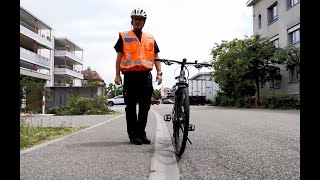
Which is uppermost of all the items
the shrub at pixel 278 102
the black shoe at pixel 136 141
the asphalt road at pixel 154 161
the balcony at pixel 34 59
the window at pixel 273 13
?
the window at pixel 273 13

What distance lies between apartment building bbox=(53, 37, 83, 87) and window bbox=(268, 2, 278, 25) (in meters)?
40.6

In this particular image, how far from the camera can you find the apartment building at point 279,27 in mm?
27984

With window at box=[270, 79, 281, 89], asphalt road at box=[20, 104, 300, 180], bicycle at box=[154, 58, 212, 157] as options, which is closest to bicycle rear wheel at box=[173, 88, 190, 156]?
bicycle at box=[154, 58, 212, 157]

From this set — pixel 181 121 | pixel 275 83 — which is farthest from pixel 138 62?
pixel 275 83

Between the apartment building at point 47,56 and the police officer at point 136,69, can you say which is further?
the apartment building at point 47,56

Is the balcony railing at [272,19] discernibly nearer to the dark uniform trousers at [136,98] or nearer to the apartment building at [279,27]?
the apartment building at [279,27]

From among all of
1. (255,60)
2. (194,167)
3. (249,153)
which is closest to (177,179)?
(194,167)

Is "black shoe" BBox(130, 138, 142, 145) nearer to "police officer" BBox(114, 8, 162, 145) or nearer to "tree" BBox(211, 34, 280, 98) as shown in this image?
"police officer" BBox(114, 8, 162, 145)

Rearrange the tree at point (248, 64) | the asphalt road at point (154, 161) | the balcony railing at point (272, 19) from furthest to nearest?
1. the balcony railing at point (272, 19)
2. the tree at point (248, 64)
3. the asphalt road at point (154, 161)

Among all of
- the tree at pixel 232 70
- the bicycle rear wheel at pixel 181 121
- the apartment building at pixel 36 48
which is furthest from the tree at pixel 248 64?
the apartment building at pixel 36 48
